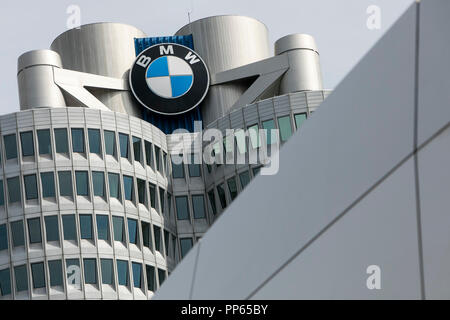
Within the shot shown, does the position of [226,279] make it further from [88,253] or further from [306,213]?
[88,253]

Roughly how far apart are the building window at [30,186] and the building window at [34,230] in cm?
146

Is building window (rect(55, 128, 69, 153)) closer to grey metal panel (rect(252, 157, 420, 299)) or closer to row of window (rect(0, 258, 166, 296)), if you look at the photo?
row of window (rect(0, 258, 166, 296))

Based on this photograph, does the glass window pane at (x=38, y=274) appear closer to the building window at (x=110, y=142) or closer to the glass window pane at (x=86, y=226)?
the glass window pane at (x=86, y=226)

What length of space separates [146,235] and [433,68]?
58409 mm

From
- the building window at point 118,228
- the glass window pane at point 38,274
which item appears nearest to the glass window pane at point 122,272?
the building window at point 118,228

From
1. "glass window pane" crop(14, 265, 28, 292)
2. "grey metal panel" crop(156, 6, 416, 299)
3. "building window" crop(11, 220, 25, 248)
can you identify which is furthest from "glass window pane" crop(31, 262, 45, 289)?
"grey metal panel" crop(156, 6, 416, 299)

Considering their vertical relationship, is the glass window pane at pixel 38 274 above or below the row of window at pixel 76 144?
below

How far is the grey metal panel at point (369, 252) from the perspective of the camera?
35.0 ft

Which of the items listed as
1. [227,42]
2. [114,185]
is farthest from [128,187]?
[227,42]

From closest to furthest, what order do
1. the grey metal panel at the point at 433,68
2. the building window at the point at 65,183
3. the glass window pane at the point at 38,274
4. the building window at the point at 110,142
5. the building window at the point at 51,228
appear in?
1. the grey metal panel at the point at 433,68
2. the glass window pane at the point at 38,274
3. the building window at the point at 51,228
4. the building window at the point at 65,183
5. the building window at the point at 110,142

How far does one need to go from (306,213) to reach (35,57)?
6158 cm

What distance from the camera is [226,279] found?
1564 cm

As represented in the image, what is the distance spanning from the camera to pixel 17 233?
64625mm

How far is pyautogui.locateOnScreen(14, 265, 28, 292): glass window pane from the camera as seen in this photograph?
6309 centimetres
